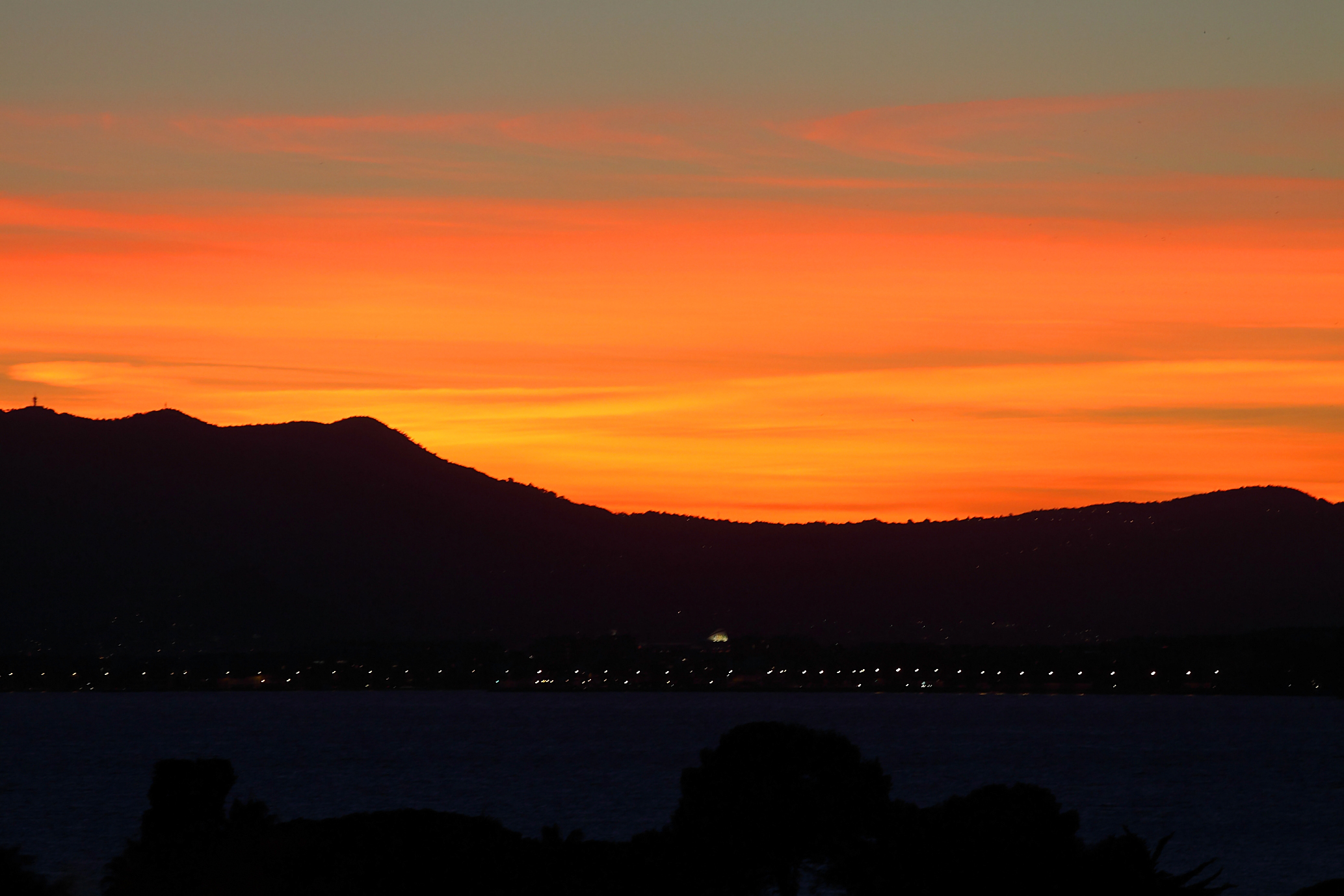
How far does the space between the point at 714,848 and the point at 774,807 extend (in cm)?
181

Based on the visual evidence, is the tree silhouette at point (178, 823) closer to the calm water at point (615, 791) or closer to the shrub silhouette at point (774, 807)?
the shrub silhouette at point (774, 807)

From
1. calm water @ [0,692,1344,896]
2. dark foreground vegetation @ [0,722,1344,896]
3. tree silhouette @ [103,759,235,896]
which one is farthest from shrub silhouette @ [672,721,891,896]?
calm water @ [0,692,1344,896]

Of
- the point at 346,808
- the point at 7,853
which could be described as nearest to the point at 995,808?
the point at 7,853

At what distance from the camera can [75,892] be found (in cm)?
6631

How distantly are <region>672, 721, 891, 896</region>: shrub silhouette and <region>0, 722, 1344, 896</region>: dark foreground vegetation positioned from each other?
Answer: 4cm

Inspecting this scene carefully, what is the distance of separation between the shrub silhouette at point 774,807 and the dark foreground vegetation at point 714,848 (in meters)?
0.04

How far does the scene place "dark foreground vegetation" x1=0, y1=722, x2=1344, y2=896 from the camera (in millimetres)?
32656

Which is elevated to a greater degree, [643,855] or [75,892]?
[643,855]

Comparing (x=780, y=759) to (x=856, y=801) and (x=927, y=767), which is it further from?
(x=927, y=767)

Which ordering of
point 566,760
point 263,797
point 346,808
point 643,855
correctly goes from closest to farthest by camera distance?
point 643,855, point 346,808, point 263,797, point 566,760

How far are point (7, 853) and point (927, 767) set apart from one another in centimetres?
14190

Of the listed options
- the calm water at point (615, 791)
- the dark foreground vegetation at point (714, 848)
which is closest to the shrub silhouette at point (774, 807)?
the dark foreground vegetation at point (714, 848)

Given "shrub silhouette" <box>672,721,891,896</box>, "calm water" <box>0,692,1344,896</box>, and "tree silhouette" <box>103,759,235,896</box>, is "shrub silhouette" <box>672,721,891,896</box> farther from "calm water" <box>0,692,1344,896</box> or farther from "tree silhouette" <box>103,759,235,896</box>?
"calm water" <box>0,692,1344,896</box>

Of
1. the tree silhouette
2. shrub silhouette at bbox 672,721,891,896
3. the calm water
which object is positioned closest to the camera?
the tree silhouette
